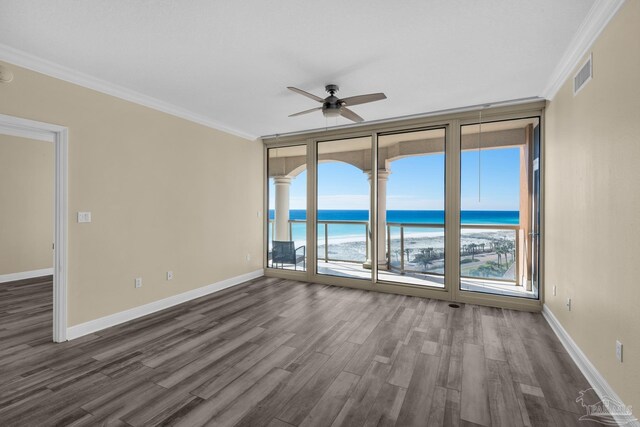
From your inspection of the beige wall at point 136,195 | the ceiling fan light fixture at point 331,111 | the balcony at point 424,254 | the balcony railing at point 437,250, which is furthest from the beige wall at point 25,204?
the ceiling fan light fixture at point 331,111

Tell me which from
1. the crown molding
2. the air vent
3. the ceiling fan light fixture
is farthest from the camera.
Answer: the ceiling fan light fixture

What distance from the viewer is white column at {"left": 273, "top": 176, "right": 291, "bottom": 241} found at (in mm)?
6094

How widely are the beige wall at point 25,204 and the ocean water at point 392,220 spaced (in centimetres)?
446

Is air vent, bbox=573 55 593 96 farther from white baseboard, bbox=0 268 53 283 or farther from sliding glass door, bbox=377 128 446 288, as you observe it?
white baseboard, bbox=0 268 53 283

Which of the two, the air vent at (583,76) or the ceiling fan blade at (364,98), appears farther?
the ceiling fan blade at (364,98)

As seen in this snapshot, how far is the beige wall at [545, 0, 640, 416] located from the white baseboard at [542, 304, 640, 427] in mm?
53

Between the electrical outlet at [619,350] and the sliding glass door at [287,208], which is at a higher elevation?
the sliding glass door at [287,208]

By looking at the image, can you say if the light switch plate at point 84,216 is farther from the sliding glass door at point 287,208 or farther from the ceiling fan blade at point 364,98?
the sliding glass door at point 287,208

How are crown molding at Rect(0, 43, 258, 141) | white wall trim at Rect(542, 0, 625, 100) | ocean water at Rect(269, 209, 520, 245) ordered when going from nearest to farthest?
white wall trim at Rect(542, 0, 625, 100) → crown molding at Rect(0, 43, 258, 141) → ocean water at Rect(269, 209, 520, 245)

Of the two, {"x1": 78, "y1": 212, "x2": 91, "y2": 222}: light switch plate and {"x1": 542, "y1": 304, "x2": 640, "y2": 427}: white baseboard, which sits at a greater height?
{"x1": 78, "y1": 212, "x2": 91, "y2": 222}: light switch plate

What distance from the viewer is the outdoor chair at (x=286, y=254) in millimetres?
5740

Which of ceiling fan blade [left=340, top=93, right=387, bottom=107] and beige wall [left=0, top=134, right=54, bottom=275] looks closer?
ceiling fan blade [left=340, top=93, right=387, bottom=107]

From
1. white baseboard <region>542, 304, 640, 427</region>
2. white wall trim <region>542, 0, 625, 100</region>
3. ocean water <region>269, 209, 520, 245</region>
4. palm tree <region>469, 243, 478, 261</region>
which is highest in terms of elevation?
white wall trim <region>542, 0, 625, 100</region>

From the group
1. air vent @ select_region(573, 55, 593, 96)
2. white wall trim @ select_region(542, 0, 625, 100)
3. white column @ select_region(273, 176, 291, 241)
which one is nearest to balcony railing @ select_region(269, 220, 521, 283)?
white column @ select_region(273, 176, 291, 241)
